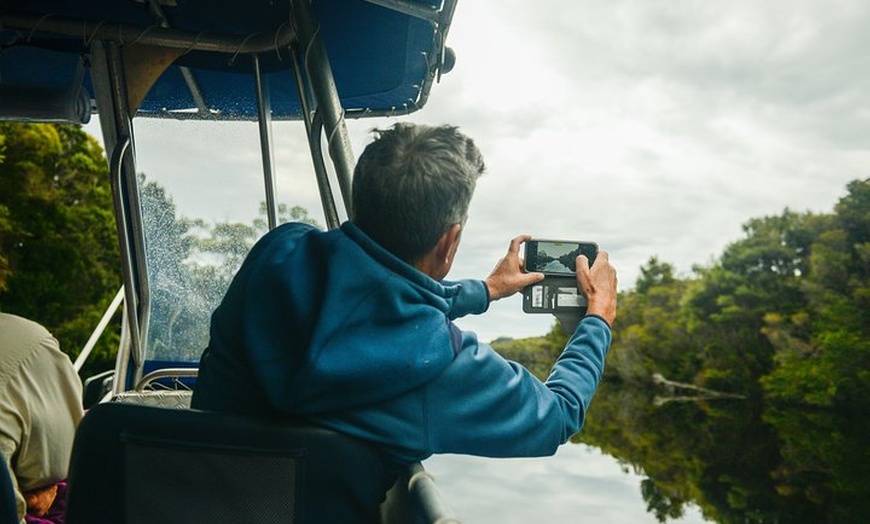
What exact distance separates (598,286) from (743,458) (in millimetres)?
32996

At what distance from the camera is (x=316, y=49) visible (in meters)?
3.06

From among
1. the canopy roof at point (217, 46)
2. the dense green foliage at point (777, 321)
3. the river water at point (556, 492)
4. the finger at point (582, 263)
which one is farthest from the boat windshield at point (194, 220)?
the dense green foliage at point (777, 321)

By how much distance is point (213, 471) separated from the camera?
1.28 metres

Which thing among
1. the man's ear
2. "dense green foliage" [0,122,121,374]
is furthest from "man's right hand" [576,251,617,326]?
"dense green foliage" [0,122,121,374]

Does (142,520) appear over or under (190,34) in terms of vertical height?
under

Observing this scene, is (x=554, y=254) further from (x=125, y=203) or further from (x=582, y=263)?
(x=125, y=203)

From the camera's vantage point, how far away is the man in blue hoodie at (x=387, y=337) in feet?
4.14

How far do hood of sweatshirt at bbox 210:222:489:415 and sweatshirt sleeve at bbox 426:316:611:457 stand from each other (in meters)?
0.04

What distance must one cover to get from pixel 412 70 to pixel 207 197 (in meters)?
1.02

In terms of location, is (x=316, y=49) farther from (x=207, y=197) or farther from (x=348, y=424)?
(x=348, y=424)

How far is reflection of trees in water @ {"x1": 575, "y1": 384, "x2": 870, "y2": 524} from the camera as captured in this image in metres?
23.9

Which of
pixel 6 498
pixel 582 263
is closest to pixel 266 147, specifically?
pixel 582 263

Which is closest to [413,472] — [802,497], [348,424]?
[348,424]

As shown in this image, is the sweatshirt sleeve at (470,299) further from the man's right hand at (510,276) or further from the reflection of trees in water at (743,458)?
the reflection of trees in water at (743,458)
